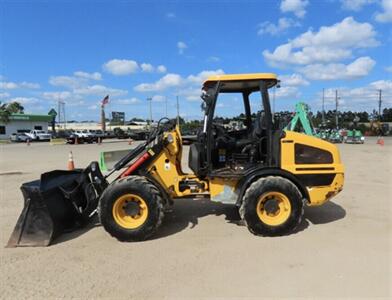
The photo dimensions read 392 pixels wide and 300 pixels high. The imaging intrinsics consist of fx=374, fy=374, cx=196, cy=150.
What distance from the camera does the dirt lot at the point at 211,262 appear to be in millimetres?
3875

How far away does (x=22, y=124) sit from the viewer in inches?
2785

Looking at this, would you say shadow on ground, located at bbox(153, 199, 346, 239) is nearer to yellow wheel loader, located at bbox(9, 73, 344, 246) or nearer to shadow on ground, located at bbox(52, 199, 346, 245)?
shadow on ground, located at bbox(52, 199, 346, 245)

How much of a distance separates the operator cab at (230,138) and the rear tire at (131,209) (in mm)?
994

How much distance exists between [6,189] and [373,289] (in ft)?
29.0

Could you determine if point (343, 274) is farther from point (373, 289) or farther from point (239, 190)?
point (239, 190)

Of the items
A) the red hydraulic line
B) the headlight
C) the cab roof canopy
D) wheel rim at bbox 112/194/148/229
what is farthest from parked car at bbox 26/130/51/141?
the cab roof canopy

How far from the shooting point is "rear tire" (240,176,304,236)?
5441 millimetres

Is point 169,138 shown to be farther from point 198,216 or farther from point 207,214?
point 207,214

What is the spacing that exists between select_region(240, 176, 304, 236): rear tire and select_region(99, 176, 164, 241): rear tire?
130 cm

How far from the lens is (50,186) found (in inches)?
219

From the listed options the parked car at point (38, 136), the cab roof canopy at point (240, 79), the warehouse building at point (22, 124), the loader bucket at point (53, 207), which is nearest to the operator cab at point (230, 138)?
the cab roof canopy at point (240, 79)

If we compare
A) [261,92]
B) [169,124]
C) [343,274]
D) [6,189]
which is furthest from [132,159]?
[6,189]

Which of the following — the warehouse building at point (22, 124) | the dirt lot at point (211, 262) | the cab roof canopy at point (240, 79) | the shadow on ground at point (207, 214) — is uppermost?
the warehouse building at point (22, 124)

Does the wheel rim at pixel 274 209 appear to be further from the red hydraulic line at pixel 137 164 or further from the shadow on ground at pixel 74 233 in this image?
the shadow on ground at pixel 74 233
